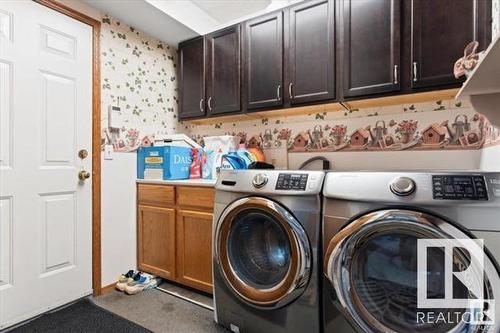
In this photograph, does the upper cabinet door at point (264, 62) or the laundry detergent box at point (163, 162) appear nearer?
the upper cabinet door at point (264, 62)

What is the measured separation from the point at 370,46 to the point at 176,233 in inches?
75.3

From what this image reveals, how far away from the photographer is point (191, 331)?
165 cm

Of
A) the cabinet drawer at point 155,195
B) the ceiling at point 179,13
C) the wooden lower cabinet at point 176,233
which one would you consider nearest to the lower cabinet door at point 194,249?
the wooden lower cabinet at point 176,233

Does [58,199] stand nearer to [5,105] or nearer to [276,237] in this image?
[5,105]

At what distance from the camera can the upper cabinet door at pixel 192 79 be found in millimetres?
2557

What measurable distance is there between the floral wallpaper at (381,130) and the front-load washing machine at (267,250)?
0.94m

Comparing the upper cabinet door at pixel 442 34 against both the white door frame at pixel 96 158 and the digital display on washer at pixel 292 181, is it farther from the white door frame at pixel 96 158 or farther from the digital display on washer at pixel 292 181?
the white door frame at pixel 96 158

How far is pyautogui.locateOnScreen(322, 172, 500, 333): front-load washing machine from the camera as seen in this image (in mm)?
952

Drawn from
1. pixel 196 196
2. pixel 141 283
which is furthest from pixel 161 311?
pixel 196 196

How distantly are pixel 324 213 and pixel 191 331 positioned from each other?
3.61 feet

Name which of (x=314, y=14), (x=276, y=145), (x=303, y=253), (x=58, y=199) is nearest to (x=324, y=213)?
(x=303, y=253)

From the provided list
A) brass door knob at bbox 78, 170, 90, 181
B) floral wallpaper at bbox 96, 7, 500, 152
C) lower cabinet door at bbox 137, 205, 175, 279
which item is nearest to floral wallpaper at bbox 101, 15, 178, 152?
floral wallpaper at bbox 96, 7, 500, 152

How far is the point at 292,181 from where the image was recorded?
139 centimetres

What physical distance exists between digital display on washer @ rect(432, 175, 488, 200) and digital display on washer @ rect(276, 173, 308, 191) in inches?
21.2
